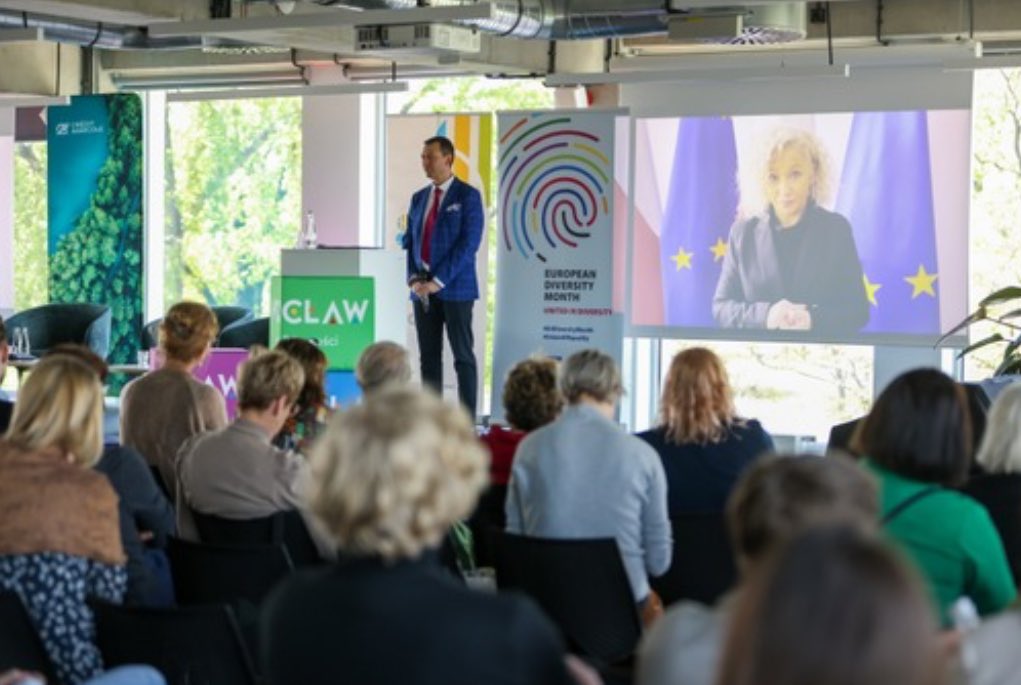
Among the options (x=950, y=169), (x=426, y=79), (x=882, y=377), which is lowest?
(x=882, y=377)

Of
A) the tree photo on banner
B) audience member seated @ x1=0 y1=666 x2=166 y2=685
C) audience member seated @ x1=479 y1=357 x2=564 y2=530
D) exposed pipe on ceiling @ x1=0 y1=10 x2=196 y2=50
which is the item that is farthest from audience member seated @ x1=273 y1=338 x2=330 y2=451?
the tree photo on banner

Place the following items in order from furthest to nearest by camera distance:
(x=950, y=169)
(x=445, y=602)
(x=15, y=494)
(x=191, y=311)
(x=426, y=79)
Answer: (x=426, y=79), (x=950, y=169), (x=191, y=311), (x=15, y=494), (x=445, y=602)

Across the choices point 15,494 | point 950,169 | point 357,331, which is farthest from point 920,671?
point 357,331

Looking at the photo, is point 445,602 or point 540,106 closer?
point 445,602

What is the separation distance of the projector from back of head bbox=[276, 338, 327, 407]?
172 inches

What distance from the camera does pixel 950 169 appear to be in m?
11.2

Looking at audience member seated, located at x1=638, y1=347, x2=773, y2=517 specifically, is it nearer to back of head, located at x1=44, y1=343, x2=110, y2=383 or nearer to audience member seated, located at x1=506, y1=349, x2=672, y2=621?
audience member seated, located at x1=506, y1=349, x2=672, y2=621

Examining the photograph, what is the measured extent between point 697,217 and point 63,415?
8401mm

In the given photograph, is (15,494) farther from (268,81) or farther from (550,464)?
(268,81)

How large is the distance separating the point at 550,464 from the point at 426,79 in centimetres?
978

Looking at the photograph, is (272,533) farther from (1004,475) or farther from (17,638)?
(1004,475)

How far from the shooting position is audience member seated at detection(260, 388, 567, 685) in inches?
97.0

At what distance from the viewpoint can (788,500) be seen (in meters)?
2.57

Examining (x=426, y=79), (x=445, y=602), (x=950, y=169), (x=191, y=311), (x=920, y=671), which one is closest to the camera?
(x=920, y=671)
